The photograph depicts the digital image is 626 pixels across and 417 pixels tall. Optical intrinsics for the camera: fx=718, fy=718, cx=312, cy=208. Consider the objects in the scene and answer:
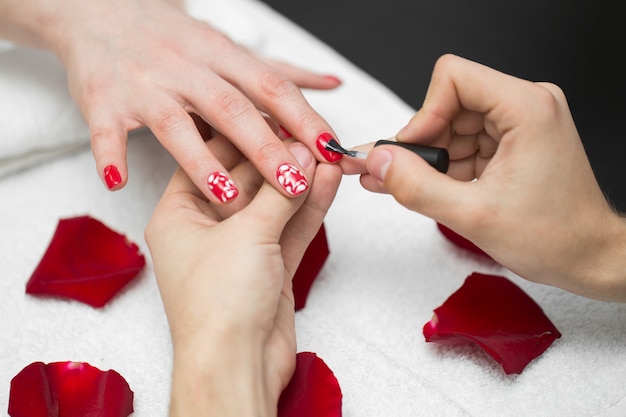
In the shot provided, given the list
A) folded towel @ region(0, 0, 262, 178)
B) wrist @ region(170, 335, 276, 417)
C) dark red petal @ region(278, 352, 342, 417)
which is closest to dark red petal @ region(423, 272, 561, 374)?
dark red petal @ region(278, 352, 342, 417)

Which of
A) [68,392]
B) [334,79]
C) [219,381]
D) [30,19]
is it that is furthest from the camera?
[334,79]

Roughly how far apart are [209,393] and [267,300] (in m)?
0.11

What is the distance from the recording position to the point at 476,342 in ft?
2.65

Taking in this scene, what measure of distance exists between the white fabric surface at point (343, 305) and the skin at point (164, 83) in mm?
140

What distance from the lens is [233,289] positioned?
69 cm

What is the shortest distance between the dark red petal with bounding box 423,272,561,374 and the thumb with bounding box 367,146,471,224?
165 mm

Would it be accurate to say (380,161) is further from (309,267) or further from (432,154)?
(309,267)

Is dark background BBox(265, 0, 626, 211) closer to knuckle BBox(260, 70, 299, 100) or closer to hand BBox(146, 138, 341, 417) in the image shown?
knuckle BBox(260, 70, 299, 100)

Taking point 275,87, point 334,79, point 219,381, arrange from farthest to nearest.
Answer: point 334,79 → point 275,87 → point 219,381

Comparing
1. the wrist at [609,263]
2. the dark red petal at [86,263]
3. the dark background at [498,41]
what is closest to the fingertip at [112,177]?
the dark red petal at [86,263]

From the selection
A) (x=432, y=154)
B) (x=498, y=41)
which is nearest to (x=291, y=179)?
(x=432, y=154)

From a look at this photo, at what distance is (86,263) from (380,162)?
43 cm

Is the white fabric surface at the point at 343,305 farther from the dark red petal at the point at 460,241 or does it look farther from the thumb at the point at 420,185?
the thumb at the point at 420,185

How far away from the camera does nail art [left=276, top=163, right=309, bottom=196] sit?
783 mm
